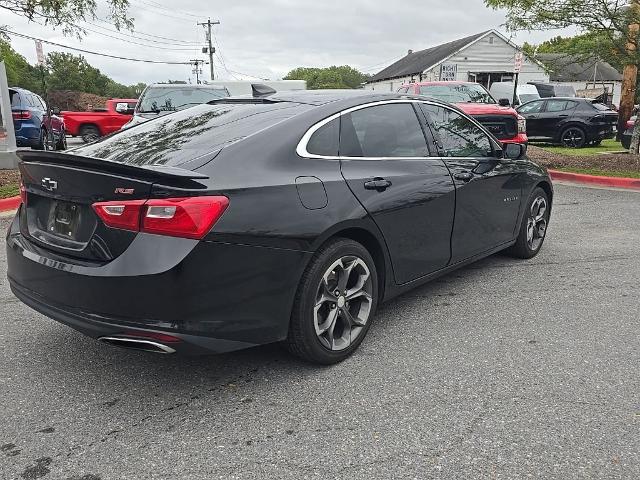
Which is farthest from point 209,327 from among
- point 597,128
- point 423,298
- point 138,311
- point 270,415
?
point 597,128

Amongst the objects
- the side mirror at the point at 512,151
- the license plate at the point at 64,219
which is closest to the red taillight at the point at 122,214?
the license plate at the point at 64,219

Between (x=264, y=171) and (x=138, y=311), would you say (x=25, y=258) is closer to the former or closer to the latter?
(x=138, y=311)

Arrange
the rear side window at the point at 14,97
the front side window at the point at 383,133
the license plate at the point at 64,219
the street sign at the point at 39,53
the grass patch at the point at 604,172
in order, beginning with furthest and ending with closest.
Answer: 1. the rear side window at the point at 14,97
2. the street sign at the point at 39,53
3. the grass patch at the point at 604,172
4. the front side window at the point at 383,133
5. the license plate at the point at 64,219

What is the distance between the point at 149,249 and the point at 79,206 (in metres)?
0.51

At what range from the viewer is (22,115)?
1247 cm

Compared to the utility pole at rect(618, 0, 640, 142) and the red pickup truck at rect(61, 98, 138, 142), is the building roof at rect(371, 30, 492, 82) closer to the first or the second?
the utility pole at rect(618, 0, 640, 142)

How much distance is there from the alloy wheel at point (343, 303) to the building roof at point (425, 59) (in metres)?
41.2

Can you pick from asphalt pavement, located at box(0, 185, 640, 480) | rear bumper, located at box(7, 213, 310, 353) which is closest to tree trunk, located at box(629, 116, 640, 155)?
asphalt pavement, located at box(0, 185, 640, 480)

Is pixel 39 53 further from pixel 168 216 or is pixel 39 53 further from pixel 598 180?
pixel 598 180

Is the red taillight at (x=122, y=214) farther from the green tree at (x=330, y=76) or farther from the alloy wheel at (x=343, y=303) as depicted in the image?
the green tree at (x=330, y=76)

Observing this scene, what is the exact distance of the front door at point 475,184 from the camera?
4.21 meters

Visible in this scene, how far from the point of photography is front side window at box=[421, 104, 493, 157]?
13.9 feet

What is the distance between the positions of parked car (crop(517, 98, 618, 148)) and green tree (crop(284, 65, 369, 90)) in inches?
3702

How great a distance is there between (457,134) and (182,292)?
2.78 m
